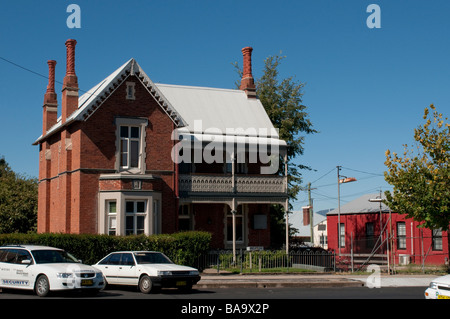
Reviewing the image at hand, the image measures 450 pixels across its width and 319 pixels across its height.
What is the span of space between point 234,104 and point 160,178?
9.45m

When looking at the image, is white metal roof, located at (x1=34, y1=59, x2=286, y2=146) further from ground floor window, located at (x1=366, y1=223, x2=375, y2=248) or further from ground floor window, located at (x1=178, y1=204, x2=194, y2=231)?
ground floor window, located at (x1=366, y1=223, x2=375, y2=248)

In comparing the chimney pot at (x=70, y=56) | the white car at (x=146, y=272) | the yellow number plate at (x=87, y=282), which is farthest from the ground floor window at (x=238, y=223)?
the yellow number plate at (x=87, y=282)

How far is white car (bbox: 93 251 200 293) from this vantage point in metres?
19.4

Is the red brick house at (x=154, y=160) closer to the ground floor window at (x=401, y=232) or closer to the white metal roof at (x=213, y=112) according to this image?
the white metal roof at (x=213, y=112)

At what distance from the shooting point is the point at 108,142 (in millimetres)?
29359

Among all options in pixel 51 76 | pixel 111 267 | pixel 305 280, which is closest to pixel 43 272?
pixel 111 267

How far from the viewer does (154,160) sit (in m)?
30.1

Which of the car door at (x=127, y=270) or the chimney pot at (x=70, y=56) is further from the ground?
the chimney pot at (x=70, y=56)

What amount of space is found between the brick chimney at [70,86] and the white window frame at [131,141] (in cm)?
333

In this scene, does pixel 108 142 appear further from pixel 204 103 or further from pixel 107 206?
pixel 204 103

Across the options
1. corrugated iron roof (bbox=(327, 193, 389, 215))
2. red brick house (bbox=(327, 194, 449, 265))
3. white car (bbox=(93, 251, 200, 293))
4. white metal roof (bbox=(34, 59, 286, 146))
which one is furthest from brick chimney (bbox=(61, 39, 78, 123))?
corrugated iron roof (bbox=(327, 193, 389, 215))

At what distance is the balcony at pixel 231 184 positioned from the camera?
32000 mm

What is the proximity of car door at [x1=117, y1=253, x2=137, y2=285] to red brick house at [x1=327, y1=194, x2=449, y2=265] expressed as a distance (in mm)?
19049
